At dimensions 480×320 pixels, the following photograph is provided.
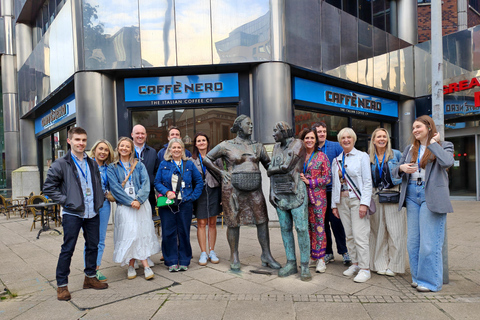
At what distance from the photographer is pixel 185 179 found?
4.83 meters

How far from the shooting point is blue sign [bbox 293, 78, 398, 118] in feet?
30.8

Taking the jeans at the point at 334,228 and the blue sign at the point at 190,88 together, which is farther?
the blue sign at the point at 190,88

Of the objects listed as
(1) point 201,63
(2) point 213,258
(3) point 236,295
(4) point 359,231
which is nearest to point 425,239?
(4) point 359,231

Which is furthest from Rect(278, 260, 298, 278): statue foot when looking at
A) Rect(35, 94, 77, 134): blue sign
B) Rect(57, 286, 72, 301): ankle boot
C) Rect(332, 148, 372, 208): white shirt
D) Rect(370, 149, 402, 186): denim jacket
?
Rect(35, 94, 77, 134): blue sign

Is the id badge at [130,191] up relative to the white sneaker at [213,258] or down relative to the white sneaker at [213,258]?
up

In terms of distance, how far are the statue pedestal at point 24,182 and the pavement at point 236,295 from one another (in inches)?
419

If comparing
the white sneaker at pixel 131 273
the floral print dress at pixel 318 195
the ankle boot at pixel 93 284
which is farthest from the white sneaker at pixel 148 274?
the floral print dress at pixel 318 195

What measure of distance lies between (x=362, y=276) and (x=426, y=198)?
1.20m

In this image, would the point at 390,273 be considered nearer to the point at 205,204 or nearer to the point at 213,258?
the point at 213,258

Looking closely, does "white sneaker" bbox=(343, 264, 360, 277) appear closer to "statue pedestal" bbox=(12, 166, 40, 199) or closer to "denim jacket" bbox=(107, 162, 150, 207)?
"denim jacket" bbox=(107, 162, 150, 207)

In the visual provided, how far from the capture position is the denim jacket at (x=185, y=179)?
15.6 feet

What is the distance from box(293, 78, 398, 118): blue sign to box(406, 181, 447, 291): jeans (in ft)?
18.3

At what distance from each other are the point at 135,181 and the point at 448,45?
40.5ft

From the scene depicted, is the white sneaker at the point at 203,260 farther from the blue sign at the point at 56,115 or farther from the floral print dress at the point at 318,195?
the blue sign at the point at 56,115
